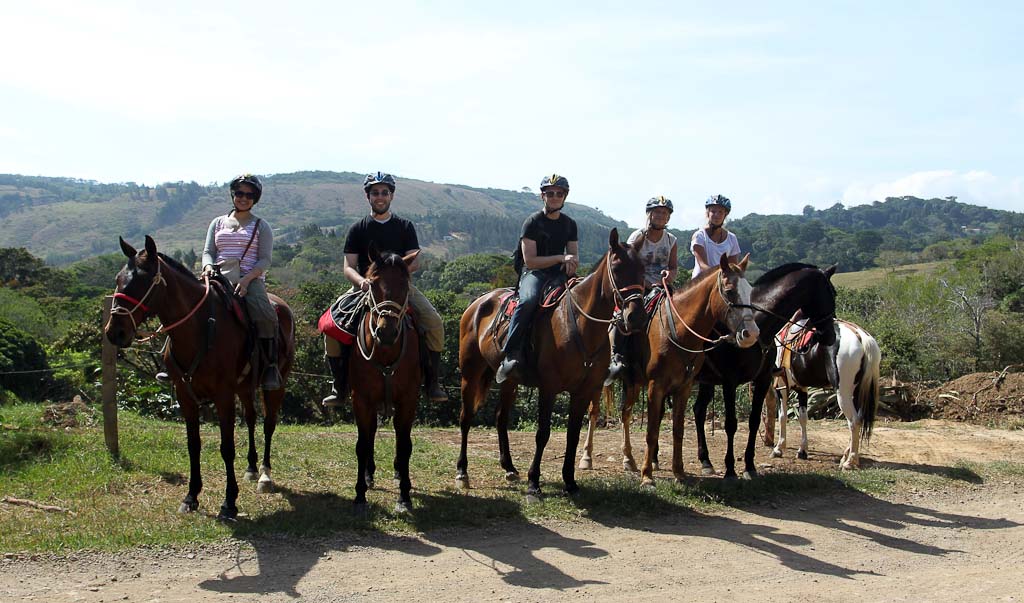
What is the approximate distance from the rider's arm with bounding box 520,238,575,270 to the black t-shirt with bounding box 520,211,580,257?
82 mm

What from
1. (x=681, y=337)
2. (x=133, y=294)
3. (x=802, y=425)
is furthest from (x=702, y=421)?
(x=133, y=294)

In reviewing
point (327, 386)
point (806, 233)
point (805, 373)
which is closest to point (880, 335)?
point (805, 373)

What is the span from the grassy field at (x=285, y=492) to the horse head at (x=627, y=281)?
211cm

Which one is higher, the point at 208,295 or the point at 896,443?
the point at 208,295

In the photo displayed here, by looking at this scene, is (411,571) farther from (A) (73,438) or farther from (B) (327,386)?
(B) (327,386)

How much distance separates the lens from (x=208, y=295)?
25.6 ft

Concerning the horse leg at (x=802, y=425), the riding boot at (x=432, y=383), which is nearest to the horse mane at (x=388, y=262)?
the riding boot at (x=432, y=383)

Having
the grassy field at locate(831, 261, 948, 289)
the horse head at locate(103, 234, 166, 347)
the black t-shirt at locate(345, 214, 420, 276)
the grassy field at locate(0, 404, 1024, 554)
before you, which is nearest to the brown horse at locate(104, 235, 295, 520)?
the horse head at locate(103, 234, 166, 347)

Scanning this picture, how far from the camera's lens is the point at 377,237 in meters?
8.41

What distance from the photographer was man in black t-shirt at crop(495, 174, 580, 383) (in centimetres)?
880

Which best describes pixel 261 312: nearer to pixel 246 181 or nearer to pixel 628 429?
pixel 246 181

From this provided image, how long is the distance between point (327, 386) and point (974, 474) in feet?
59.5

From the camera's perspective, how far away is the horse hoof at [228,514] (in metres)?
7.54

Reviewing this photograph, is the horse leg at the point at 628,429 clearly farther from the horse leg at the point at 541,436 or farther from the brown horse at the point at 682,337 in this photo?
the horse leg at the point at 541,436
